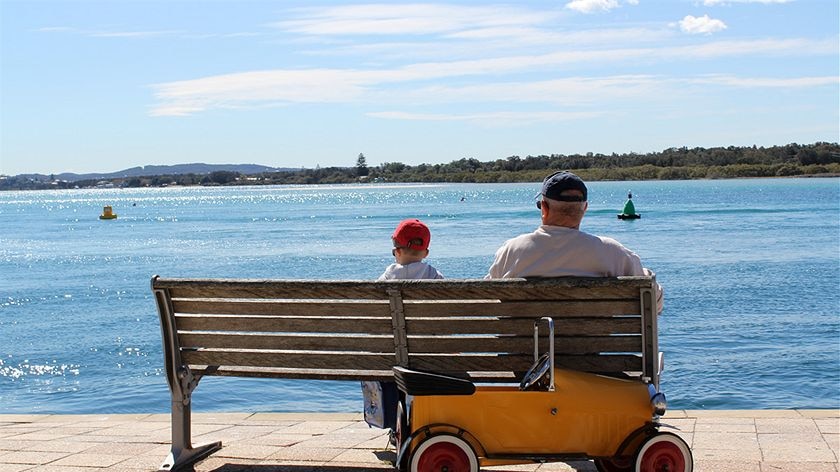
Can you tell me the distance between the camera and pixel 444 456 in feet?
14.6

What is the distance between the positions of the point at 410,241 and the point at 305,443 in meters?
1.25

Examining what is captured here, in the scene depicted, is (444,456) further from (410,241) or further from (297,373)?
(410,241)

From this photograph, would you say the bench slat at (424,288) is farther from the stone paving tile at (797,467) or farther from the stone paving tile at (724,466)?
the stone paving tile at (797,467)

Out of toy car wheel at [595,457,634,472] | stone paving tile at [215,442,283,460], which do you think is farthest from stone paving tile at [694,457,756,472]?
stone paving tile at [215,442,283,460]

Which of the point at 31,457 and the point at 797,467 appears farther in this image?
the point at 31,457

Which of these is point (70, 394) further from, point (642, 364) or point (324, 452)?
point (642, 364)

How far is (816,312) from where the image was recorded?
19875 millimetres

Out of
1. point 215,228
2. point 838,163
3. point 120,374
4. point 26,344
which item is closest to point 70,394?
point 120,374

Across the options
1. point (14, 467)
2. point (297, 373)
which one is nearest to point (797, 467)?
point (297, 373)

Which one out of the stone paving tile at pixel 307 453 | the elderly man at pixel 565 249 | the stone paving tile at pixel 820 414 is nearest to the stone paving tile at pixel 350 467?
the stone paving tile at pixel 307 453

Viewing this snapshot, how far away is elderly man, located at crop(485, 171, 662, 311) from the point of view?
15.5ft

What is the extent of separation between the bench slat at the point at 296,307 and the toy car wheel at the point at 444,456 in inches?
25.9

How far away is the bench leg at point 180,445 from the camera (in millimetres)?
5191

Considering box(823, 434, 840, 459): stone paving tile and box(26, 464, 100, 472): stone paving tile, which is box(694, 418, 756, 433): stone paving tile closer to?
box(823, 434, 840, 459): stone paving tile
